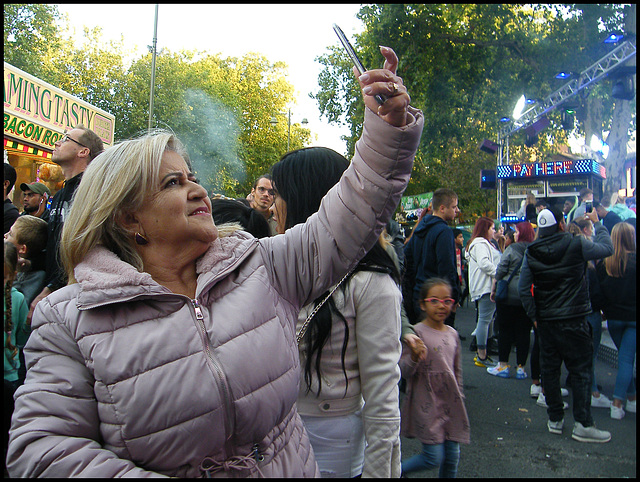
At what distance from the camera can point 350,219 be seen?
4.59 feet

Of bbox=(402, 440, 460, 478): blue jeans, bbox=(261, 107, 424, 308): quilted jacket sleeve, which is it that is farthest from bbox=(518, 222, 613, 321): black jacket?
bbox=(261, 107, 424, 308): quilted jacket sleeve

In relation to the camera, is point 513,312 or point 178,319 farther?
point 513,312

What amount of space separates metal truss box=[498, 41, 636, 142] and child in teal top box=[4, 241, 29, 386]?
12.4 metres

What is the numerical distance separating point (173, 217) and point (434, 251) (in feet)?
12.7

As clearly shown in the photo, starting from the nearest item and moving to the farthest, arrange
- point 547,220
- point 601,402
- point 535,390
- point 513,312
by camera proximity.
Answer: point 547,220 < point 601,402 < point 535,390 < point 513,312

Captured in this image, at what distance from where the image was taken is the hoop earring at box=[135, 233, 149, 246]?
150cm

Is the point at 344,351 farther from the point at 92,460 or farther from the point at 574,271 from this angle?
the point at 574,271

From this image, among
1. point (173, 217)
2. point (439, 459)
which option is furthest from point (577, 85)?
point (173, 217)

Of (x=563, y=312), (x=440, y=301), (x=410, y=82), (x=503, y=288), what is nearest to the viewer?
(x=440, y=301)

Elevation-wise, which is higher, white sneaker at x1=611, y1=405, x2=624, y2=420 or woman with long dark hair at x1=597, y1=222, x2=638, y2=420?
woman with long dark hair at x1=597, y1=222, x2=638, y2=420

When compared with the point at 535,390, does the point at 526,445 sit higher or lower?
lower

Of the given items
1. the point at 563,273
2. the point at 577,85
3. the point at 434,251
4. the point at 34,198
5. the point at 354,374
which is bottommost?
the point at 354,374

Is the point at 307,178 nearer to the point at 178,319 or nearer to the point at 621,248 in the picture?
the point at 178,319

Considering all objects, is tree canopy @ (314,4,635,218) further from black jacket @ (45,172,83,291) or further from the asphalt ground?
black jacket @ (45,172,83,291)
